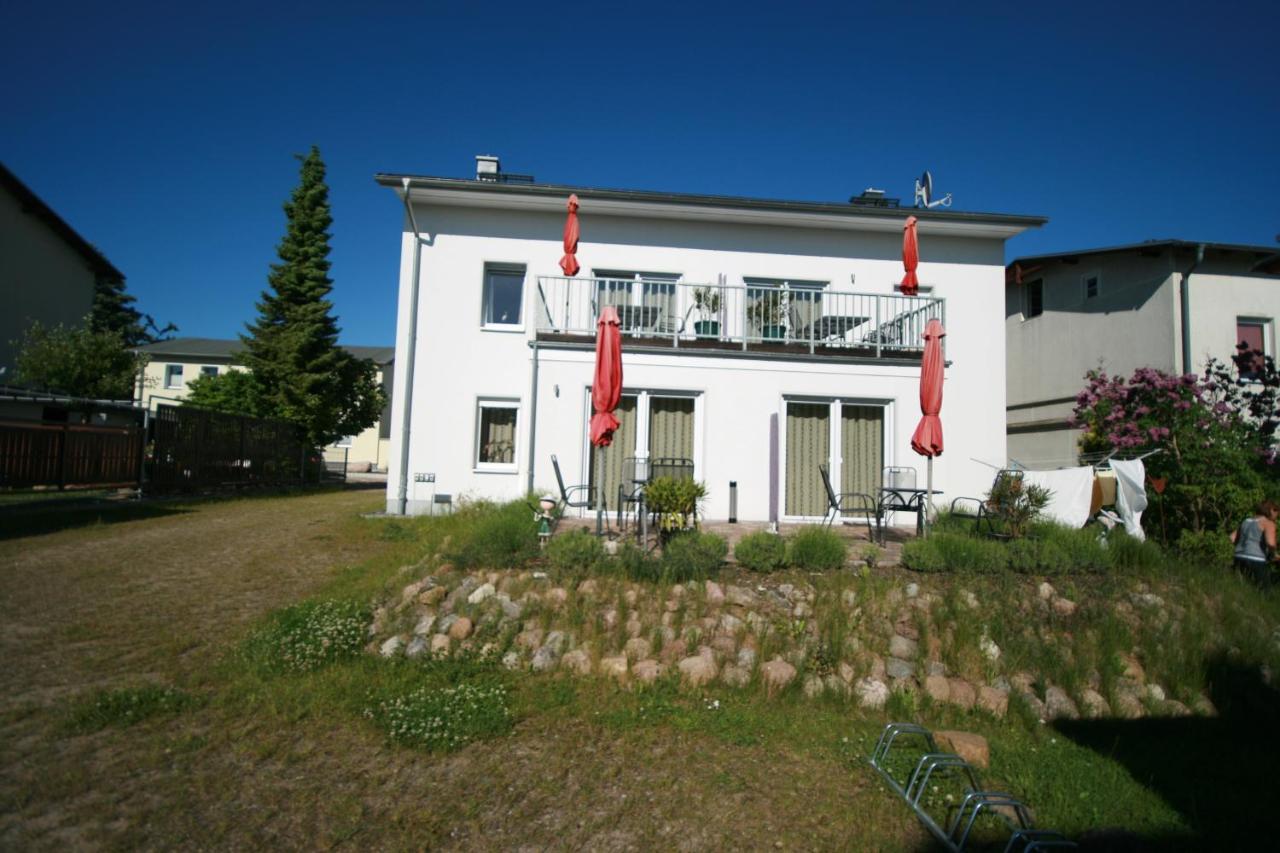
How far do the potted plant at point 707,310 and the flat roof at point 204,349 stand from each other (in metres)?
28.5

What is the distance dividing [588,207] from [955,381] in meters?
7.27

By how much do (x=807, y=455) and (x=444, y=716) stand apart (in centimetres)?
751

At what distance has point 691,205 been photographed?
11.9 metres

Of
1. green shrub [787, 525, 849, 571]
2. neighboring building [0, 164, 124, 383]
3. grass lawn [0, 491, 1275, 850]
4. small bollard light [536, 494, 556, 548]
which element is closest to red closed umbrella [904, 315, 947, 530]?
green shrub [787, 525, 849, 571]

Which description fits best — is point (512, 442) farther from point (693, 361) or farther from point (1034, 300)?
point (1034, 300)

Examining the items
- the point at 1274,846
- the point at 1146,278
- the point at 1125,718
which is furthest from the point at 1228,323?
the point at 1274,846

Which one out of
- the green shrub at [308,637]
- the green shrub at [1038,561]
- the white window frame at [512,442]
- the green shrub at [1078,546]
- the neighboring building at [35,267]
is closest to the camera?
the green shrub at [308,637]

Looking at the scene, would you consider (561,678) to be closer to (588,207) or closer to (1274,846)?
(1274,846)

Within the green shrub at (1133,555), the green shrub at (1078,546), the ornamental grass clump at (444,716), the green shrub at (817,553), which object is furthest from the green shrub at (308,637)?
the green shrub at (1133,555)

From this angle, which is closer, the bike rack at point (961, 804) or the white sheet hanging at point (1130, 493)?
the bike rack at point (961, 804)

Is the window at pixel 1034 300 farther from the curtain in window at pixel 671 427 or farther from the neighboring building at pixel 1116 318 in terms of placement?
the curtain in window at pixel 671 427

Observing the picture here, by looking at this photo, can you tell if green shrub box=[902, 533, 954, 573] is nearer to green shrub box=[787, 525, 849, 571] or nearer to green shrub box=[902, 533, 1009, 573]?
green shrub box=[902, 533, 1009, 573]

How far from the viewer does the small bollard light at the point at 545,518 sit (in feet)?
23.2

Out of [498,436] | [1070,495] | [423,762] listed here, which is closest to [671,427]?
[498,436]
